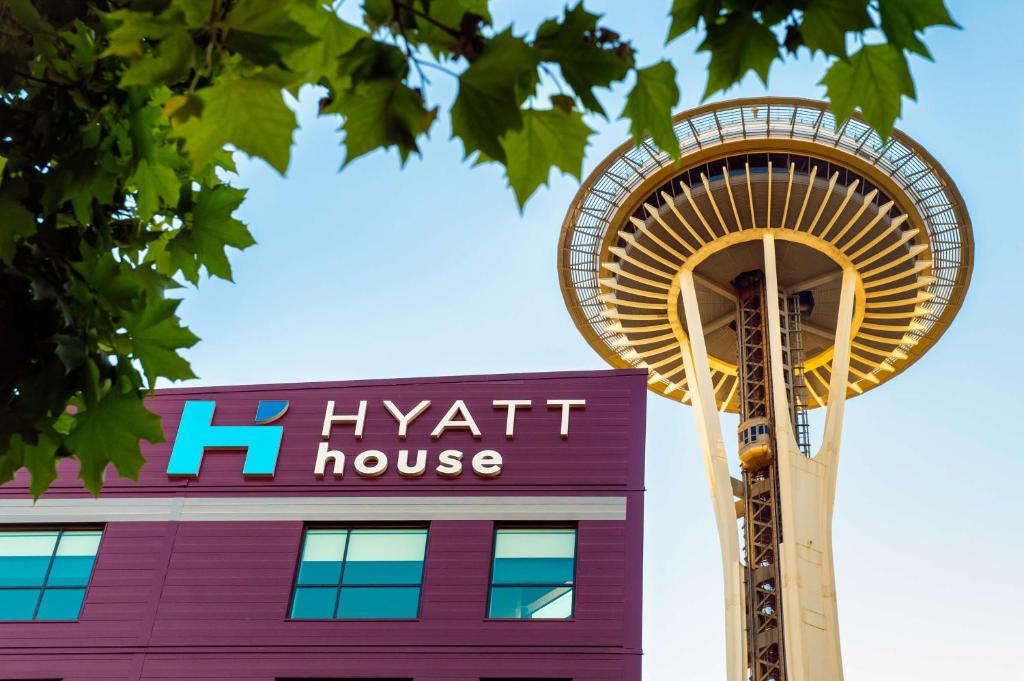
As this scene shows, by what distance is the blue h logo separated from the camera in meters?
22.6

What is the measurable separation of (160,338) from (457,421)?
60.7 ft

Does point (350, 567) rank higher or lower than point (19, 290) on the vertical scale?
higher

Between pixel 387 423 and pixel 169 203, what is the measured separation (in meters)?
18.5

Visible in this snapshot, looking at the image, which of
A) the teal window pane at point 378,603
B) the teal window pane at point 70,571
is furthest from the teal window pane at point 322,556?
the teal window pane at point 70,571

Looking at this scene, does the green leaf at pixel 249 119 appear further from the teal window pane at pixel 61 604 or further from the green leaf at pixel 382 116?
the teal window pane at pixel 61 604

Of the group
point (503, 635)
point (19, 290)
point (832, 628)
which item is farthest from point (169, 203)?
point (832, 628)

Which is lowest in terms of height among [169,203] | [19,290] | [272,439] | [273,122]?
[273,122]

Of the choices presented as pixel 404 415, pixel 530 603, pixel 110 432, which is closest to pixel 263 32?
pixel 110 432

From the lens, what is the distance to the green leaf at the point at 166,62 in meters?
2.97

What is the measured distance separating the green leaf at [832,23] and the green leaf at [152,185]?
2.67 meters

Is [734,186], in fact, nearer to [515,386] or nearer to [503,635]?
[515,386]

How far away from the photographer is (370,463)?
22406 mm

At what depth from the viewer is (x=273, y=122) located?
294 centimetres

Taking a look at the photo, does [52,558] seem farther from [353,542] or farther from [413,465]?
[413,465]
